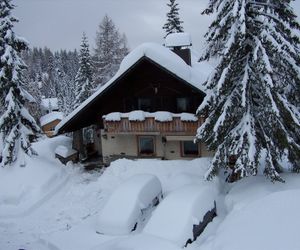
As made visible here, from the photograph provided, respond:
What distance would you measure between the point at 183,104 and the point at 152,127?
2569mm

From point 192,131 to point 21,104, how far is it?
406 inches

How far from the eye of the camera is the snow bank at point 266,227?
763 cm

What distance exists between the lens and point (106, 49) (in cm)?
3841

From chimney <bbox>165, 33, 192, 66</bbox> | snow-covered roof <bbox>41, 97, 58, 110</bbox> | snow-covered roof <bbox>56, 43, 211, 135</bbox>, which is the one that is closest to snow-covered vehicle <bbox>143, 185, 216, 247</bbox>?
snow-covered roof <bbox>56, 43, 211, 135</bbox>

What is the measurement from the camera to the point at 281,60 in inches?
547

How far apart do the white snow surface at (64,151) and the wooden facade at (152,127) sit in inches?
155

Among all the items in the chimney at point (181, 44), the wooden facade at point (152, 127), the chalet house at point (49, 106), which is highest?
the chimney at point (181, 44)

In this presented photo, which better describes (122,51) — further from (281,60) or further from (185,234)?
(185,234)

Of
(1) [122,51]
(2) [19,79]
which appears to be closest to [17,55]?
(2) [19,79]

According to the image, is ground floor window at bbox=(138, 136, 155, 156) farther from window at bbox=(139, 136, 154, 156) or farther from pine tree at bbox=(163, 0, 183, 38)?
pine tree at bbox=(163, 0, 183, 38)

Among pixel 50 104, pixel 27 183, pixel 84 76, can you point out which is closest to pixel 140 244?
pixel 27 183

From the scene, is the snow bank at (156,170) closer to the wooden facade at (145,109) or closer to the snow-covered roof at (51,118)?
the wooden facade at (145,109)

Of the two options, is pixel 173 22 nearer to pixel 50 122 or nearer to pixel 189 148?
pixel 189 148

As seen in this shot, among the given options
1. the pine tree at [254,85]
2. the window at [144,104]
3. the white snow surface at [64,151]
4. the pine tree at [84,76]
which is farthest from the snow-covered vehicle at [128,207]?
the pine tree at [84,76]
